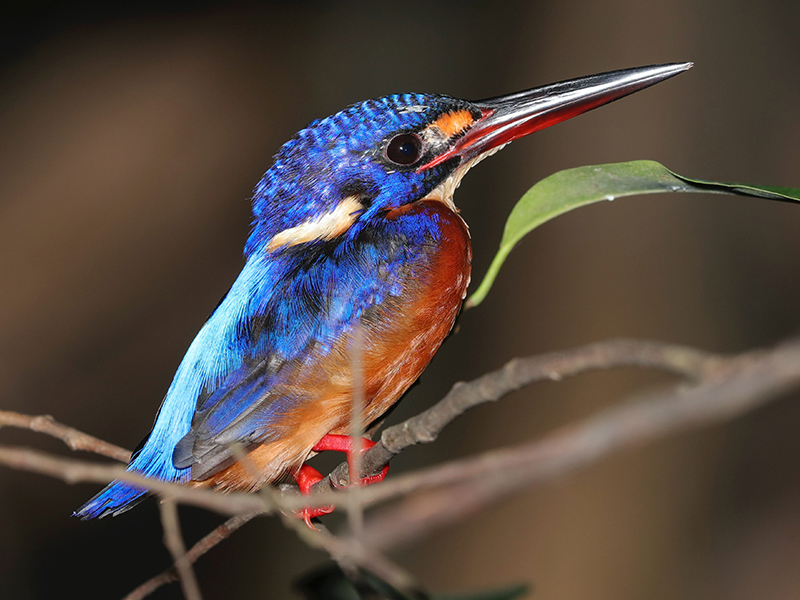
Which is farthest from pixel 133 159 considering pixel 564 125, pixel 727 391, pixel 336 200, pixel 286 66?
pixel 727 391

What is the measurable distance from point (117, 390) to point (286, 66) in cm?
214

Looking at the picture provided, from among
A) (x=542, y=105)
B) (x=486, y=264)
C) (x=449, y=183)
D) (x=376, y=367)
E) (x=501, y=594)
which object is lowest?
(x=486, y=264)

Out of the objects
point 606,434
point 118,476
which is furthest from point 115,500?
point 606,434

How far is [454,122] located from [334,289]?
1.73ft

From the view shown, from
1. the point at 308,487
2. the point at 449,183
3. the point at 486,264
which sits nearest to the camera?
the point at 308,487

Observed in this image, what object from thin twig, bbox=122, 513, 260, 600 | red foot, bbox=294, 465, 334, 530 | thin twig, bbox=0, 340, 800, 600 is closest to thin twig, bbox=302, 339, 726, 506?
thin twig, bbox=0, 340, 800, 600

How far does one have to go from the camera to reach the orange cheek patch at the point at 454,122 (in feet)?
5.79

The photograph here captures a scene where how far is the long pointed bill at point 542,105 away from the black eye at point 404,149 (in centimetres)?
4

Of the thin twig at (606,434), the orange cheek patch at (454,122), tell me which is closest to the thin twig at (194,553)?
the thin twig at (606,434)

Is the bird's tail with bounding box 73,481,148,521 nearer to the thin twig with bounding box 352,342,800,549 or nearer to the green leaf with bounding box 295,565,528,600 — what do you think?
the green leaf with bounding box 295,565,528,600

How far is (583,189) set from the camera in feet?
3.88

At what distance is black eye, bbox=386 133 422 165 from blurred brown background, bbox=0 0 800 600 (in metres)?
2.00

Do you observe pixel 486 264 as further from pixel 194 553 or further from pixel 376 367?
pixel 194 553

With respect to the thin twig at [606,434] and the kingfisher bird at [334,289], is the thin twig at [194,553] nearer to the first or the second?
the kingfisher bird at [334,289]
